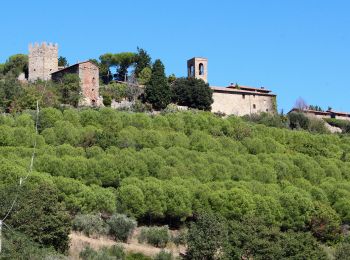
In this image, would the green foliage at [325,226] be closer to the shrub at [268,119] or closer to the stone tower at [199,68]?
the shrub at [268,119]

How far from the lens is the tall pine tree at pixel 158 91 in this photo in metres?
63.5

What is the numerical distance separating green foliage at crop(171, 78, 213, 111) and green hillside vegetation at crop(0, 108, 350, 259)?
19.4 feet

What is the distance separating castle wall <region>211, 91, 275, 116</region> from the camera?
68875 millimetres

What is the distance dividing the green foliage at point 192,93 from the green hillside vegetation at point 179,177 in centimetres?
590

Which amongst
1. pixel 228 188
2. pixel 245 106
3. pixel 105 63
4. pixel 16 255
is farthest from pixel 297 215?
pixel 105 63

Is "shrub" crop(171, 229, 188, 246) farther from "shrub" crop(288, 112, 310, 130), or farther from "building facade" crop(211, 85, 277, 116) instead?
"shrub" crop(288, 112, 310, 130)

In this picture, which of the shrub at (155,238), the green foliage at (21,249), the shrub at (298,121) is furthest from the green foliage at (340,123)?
the green foliage at (21,249)

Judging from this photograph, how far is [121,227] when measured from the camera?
39.1m

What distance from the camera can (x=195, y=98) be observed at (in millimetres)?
65125

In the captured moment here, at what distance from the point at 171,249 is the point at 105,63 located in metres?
38.6

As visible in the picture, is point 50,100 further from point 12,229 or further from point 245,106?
point 12,229

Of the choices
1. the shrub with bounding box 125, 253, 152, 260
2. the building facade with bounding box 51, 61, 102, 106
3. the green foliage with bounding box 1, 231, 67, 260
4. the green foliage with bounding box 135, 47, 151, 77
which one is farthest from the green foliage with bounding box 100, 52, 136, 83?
the green foliage with bounding box 1, 231, 67, 260

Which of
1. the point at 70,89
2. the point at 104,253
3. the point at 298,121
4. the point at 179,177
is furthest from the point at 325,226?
the point at 298,121

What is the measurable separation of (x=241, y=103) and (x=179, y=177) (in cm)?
2534
